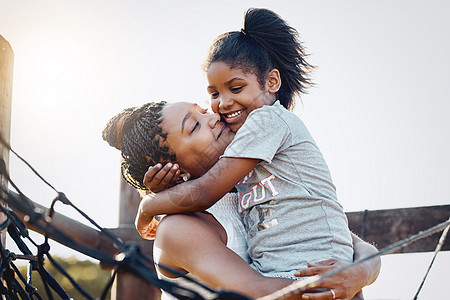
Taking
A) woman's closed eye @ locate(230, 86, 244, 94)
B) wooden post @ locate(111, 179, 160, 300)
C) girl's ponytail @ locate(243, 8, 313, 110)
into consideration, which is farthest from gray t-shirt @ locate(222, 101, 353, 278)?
wooden post @ locate(111, 179, 160, 300)

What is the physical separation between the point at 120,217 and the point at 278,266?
45.1 inches

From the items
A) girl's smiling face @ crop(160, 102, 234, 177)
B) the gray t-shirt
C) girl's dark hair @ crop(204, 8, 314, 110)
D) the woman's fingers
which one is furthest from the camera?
girl's dark hair @ crop(204, 8, 314, 110)

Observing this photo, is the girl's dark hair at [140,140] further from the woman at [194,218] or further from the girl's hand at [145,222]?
the girl's hand at [145,222]

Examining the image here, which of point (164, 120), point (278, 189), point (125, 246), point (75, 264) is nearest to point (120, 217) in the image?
point (164, 120)

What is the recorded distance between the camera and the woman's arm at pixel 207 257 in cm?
125

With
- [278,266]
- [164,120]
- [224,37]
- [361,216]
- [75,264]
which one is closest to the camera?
[278,266]

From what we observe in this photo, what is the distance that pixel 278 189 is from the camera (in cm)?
147

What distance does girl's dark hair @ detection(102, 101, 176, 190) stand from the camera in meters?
1.61

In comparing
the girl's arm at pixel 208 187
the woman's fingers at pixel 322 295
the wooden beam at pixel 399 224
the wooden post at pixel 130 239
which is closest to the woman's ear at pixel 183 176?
the girl's arm at pixel 208 187

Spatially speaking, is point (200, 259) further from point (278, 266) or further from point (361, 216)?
point (361, 216)

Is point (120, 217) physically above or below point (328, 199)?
below

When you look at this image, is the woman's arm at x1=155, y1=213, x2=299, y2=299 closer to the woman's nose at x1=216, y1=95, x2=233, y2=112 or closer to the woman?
the woman

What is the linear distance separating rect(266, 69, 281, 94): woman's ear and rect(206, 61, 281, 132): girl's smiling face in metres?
0.03

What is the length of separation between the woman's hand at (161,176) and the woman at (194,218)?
0.26 ft
